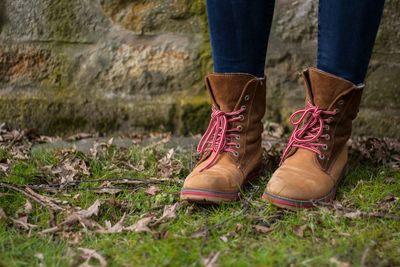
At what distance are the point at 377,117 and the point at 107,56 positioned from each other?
114 cm

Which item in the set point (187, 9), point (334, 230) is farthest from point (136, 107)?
point (334, 230)

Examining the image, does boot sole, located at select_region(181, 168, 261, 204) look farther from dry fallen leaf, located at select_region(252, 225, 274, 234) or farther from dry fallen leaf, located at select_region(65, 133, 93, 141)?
dry fallen leaf, located at select_region(65, 133, 93, 141)

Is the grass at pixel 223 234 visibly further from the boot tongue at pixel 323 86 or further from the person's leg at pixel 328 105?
the boot tongue at pixel 323 86

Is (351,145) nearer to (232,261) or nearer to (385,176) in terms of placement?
(385,176)

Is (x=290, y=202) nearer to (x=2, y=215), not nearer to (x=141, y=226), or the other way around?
(x=141, y=226)

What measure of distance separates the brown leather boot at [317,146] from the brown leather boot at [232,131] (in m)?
0.11

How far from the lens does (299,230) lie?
1354 millimetres

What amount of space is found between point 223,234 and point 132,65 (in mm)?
1170

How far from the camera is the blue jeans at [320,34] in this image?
1.49 metres

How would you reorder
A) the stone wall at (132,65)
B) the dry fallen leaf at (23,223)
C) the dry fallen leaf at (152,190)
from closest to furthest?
the dry fallen leaf at (23,223)
the dry fallen leaf at (152,190)
the stone wall at (132,65)

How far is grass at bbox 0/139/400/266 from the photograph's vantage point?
122 centimetres

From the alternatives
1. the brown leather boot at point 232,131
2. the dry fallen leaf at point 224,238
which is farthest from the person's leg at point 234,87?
the dry fallen leaf at point 224,238

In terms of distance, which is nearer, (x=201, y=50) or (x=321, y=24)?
(x=321, y=24)

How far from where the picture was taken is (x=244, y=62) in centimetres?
161
